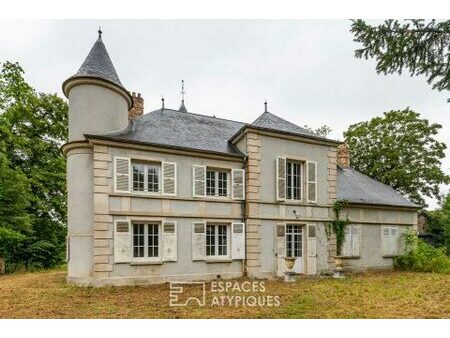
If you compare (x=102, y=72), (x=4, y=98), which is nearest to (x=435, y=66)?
(x=102, y=72)

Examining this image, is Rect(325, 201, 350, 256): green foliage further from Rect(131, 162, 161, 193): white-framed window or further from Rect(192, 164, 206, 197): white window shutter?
Rect(131, 162, 161, 193): white-framed window

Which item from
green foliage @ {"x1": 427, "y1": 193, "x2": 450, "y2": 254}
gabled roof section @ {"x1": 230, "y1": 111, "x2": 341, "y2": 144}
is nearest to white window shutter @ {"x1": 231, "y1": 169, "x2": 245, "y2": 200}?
gabled roof section @ {"x1": 230, "y1": 111, "x2": 341, "y2": 144}

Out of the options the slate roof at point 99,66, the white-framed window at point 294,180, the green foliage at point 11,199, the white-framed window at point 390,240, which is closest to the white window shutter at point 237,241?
the white-framed window at point 294,180

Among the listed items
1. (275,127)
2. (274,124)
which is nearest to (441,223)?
(274,124)

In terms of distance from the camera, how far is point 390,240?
1694 centimetres

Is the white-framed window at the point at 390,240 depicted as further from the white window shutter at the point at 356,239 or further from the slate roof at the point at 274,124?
the slate roof at the point at 274,124

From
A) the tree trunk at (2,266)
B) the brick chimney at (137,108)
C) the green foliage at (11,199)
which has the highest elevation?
the brick chimney at (137,108)

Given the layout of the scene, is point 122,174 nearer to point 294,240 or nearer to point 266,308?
point 266,308

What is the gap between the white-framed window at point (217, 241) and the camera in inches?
511

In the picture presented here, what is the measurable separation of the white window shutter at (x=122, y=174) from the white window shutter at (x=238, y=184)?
12.5 ft

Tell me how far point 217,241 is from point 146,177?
3.48m

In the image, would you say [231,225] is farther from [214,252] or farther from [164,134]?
[164,134]

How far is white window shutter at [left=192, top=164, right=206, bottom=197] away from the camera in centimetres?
1270

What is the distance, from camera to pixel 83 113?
12.0 m
